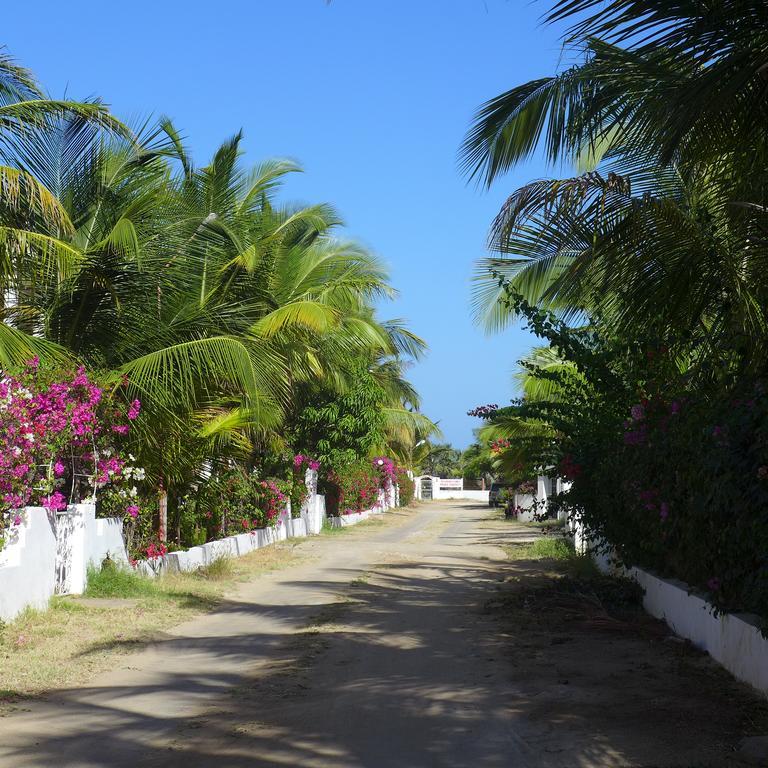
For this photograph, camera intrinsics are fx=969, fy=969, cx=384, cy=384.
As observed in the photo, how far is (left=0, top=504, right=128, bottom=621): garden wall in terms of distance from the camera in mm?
10414

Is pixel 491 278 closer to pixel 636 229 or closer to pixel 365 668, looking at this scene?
pixel 636 229

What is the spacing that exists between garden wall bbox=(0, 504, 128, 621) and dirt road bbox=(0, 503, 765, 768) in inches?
67.2

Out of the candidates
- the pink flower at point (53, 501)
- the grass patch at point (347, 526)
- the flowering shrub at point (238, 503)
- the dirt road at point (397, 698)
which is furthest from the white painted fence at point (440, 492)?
the dirt road at point (397, 698)

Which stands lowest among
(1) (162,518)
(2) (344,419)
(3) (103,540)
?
(3) (103,540)

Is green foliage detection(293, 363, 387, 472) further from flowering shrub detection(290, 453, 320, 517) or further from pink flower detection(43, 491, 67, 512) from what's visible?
pink flower detection(43, 491, 67, 512)

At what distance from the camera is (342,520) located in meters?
34.4

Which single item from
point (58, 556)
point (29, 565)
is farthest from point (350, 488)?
point (29, 565)

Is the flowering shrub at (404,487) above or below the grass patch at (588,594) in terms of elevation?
above

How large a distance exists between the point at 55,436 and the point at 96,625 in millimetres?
2291

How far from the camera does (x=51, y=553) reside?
11.6m

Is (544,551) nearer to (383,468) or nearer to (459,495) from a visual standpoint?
(383,468)

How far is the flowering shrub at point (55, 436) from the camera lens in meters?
10.3

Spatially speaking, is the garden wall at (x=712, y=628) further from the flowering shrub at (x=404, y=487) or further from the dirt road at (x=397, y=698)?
the flowering shrub at (x=404, y=487)

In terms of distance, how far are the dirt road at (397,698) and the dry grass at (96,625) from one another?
0.30 meters
